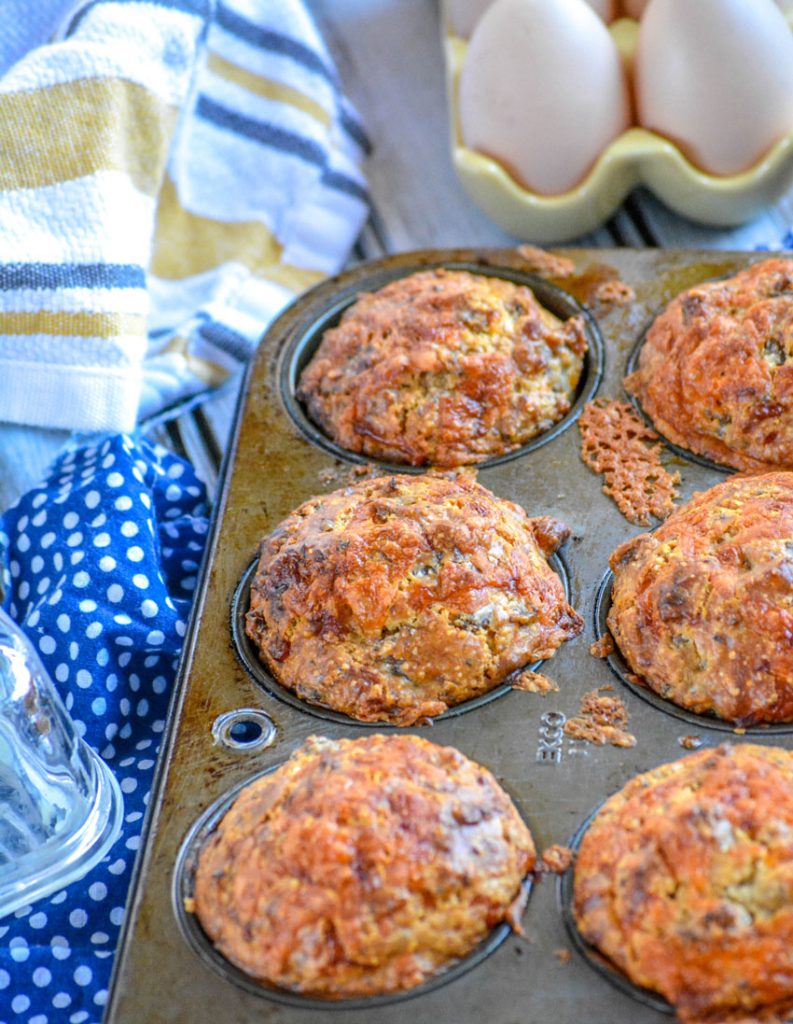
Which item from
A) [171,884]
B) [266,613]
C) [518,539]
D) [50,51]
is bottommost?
[171,884]

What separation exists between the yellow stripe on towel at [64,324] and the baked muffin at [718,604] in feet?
3.71

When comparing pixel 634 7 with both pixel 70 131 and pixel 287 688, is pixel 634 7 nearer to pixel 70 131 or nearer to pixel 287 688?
pixel 70 131

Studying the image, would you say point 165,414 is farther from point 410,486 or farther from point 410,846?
point 410,846

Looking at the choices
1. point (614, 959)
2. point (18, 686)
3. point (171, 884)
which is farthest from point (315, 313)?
point (614, 959)

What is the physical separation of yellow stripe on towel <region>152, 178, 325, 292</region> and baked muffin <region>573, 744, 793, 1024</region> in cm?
172

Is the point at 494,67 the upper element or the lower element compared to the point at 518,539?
upper

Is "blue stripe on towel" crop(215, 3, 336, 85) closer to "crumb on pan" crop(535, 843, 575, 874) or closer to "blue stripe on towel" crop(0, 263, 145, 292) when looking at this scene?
"blue stripe on towel" crop(0, 263, 145, 292)

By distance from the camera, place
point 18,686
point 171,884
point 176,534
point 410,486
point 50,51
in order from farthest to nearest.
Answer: point 50,51
point 176,534
point 410,486
point 18,686
point 171,884

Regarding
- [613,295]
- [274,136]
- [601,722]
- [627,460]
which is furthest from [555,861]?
[274,136]

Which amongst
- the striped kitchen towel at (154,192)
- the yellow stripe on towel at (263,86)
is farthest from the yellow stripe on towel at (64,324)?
the yellow stripe on towel at (263,86)

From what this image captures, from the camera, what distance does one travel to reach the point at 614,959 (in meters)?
1.42

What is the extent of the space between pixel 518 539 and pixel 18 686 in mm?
815

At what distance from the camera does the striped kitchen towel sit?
2.33 m

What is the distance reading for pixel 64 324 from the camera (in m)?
2.31
